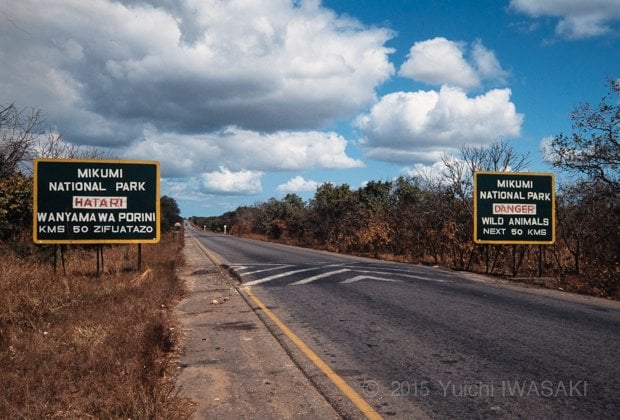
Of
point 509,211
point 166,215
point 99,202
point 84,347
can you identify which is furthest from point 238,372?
point 166,215

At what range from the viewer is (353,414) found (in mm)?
4566

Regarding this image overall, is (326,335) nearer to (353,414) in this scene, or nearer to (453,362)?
(453,362)

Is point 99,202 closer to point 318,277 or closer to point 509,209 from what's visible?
point 318,277

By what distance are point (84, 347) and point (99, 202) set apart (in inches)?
322

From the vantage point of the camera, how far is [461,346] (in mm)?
6805

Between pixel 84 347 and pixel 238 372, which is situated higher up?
pixel 84 347

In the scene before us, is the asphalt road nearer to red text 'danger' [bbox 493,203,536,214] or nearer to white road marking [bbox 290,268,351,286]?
white road marking [bbox 290,268,351,286]

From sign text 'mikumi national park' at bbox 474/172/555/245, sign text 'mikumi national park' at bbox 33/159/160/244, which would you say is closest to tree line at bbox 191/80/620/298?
sign text 'mikumi national park' at bbox 474/172/555/245

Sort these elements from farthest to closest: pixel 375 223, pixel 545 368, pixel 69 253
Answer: pixel 375 223, pixel 69 253, pixel 545 368

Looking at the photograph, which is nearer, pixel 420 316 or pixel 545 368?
pixel 545 368

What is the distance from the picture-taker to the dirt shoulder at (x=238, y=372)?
4727 mm

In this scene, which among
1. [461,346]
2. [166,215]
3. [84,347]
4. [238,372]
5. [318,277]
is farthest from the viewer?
[166,215]

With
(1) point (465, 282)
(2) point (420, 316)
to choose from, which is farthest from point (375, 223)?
(2) point (420, 316)

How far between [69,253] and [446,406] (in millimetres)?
16418
